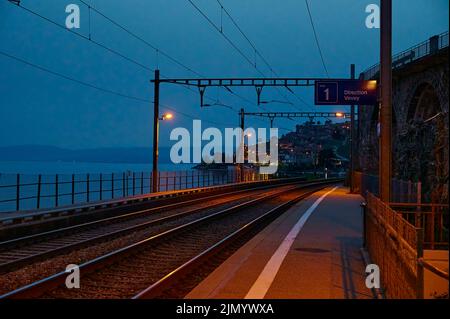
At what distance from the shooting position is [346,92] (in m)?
25.5

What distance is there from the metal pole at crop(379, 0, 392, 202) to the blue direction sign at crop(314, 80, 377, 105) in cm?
1037

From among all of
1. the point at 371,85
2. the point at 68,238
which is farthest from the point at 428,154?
the point at 68,238

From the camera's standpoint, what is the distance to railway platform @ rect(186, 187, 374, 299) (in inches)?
353

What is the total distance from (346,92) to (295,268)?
51.9 ft

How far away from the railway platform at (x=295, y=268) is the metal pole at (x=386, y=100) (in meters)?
1.81

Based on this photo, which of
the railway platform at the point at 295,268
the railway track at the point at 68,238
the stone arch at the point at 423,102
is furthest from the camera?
the stone arch at the point at 423,102

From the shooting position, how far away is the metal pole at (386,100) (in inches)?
522

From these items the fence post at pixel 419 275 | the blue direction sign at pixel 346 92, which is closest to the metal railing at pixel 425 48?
the blue direction sign at pixel 346 92

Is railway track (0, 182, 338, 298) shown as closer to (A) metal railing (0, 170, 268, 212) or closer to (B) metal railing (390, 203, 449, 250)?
(B) metal railing (390, 203, 449, 250)

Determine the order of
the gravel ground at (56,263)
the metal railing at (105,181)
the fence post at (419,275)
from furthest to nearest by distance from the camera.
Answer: the metal railing at (105,181), the gravel ground at (56,263), the fence post at (419,275)

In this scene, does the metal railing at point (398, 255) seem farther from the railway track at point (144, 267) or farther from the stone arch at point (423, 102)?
the stone arch at point (423, 102)
